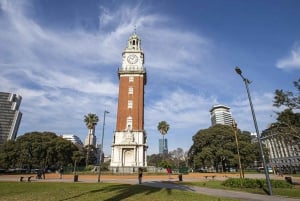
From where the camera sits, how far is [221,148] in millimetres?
60500

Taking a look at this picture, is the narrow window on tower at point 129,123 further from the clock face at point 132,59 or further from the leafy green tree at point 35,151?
the leafy green tree at point 35,151

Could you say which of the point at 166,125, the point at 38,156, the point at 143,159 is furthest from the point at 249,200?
the point at 38,156

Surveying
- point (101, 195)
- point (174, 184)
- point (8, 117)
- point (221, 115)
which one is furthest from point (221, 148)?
point (8, 117)

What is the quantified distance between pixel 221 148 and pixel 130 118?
28.6 meters

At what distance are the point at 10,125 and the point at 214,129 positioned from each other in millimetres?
146567

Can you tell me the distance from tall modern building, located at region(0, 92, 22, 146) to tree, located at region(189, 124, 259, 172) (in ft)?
458

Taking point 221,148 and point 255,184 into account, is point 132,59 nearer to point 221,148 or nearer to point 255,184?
point 221,148

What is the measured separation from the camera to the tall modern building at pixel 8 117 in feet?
490

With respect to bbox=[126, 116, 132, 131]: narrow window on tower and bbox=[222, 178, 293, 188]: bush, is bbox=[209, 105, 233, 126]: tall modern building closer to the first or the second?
bbox=[126, 116, 132, 131]: narrow window on tower

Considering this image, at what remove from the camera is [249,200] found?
473 inches

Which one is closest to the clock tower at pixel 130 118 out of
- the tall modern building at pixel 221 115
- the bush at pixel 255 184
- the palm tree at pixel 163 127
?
the palm tree at pixel 163 127

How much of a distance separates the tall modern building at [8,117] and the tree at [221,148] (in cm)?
13955

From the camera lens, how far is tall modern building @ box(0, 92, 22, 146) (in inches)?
5876

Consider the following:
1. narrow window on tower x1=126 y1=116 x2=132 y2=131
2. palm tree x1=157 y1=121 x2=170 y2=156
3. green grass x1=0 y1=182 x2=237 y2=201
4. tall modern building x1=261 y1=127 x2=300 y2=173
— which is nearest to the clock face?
narrow window on tower x1=126 y1=116 x2=132 y2=131
